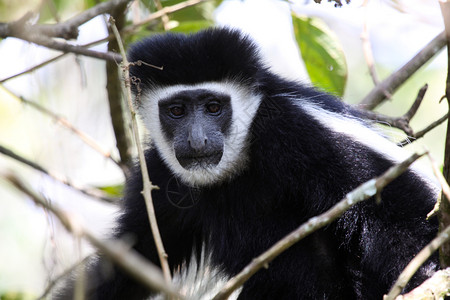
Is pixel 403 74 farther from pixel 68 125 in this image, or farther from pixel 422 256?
pixel 422 256

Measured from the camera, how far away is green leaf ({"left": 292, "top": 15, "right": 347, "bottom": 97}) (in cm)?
347

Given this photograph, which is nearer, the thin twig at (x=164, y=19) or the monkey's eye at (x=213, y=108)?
the monkey's eye at (x=213, y=108)

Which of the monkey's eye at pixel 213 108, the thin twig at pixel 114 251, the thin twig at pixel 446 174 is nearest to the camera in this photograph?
the thin twig at pixel 114 251

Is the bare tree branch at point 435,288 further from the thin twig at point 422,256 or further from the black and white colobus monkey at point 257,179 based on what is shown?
the black and white colobus monkey at point 257,179

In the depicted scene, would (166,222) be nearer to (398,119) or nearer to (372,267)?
(372,267)

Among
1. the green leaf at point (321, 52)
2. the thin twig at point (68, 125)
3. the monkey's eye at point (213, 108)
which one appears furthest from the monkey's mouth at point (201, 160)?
the green leaf at point (321, 52)

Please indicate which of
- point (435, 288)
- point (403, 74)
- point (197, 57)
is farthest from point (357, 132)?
point (435, 288)

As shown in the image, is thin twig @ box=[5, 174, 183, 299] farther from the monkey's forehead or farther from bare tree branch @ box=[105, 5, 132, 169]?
bare tree branch @ box=[105, 5, 132, 169]

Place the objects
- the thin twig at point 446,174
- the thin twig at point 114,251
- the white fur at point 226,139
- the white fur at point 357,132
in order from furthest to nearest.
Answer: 1. the white fur at point 226,139
2. the white fur at point 357,132
3. the thin twig at point 446,174
4. the thin twig at point 114,251

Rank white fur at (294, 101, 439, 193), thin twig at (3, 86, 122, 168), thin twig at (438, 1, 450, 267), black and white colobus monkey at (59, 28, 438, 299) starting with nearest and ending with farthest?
thin twig at (438, 1, 450, 267), thin twig at (3, 86, 122, 168), black and white colobus monkey at (59, 28, 438, 299), white fur at (294, 101, 439, 193)

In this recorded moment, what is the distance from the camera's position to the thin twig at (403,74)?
340cm

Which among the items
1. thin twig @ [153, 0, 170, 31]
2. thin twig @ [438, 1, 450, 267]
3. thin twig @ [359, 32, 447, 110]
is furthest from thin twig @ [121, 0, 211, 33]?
thin twig @ [438, 1, 450, 267]

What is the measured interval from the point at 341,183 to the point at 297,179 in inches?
8.6

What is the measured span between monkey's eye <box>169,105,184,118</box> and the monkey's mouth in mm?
294
